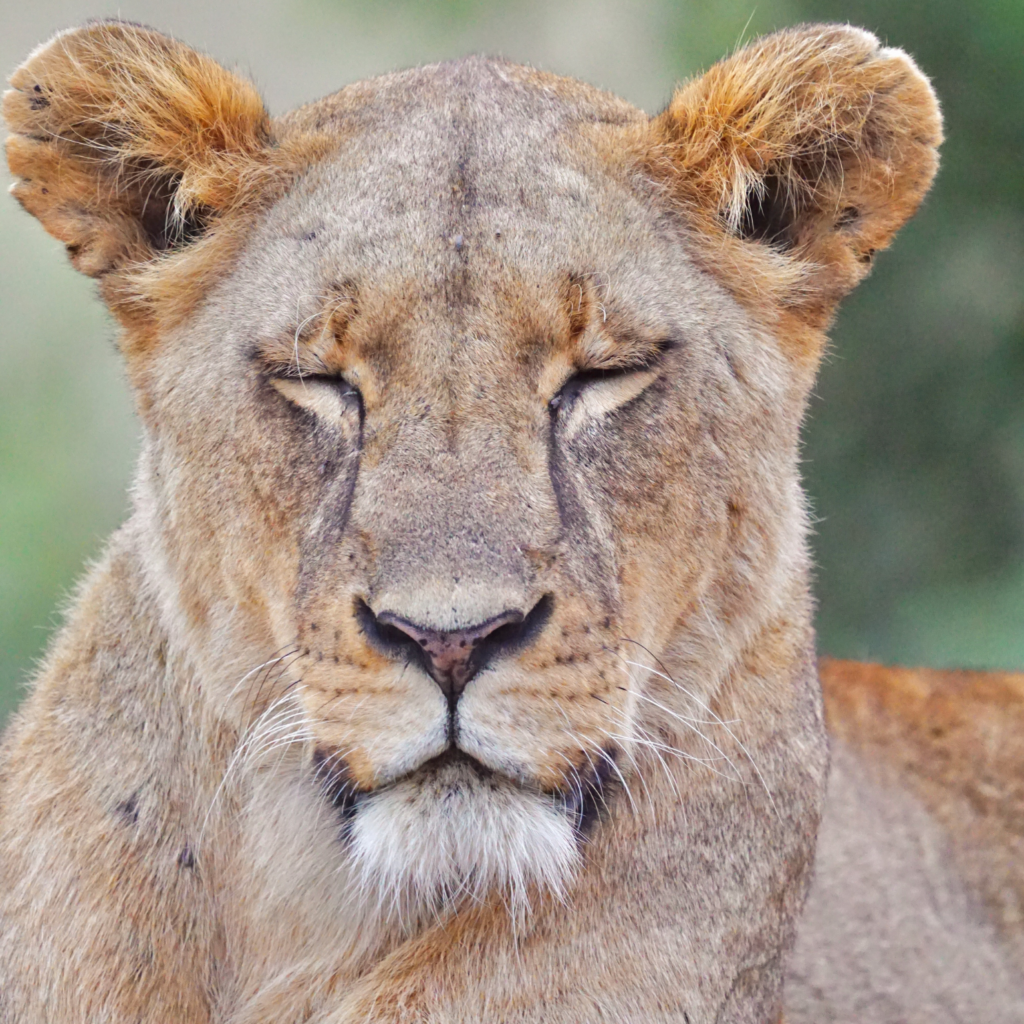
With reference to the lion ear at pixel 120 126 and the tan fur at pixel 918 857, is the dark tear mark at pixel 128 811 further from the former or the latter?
the tan fur at pixel 918 857

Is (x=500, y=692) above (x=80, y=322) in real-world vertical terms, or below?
above

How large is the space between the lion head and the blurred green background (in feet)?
11.6

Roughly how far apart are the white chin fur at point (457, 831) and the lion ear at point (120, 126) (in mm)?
1062

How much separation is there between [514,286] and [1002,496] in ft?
14.9

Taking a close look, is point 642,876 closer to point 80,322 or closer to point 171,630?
point 171,630

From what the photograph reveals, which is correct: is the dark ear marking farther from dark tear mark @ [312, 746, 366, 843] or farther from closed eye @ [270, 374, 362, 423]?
dark tear mark @ [312, 746, 366, 843]

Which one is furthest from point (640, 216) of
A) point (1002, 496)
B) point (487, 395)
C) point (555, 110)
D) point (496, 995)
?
point (1002, 496)

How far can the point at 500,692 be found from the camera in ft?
6.13

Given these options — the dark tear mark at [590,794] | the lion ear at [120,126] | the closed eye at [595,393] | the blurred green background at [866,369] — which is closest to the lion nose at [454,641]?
the dark tear mark at [590,794]

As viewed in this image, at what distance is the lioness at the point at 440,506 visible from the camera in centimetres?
208

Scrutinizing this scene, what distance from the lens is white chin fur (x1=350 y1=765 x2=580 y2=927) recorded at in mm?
1937

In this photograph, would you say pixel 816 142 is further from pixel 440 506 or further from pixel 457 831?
pixel 457 831

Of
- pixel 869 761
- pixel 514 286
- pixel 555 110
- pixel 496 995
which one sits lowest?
pixel 869 761

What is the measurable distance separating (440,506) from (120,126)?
3.10 feet
